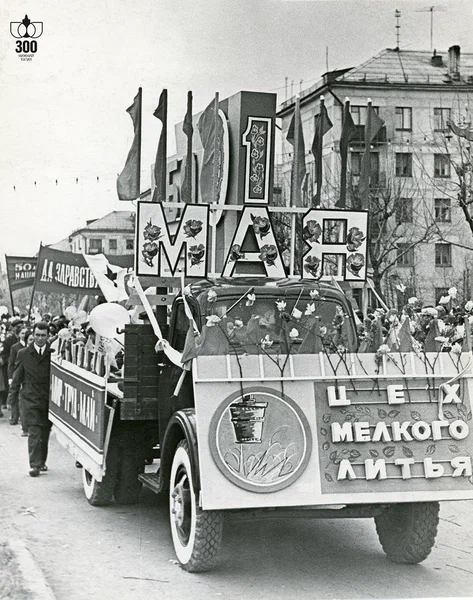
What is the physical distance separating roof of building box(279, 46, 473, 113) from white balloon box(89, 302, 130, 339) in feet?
22.5

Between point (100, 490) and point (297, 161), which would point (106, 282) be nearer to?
point (297, 161)

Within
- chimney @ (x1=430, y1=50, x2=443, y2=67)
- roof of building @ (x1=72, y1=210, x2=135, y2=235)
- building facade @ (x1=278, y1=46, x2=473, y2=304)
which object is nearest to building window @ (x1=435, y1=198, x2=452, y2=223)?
building facade @ (x1=278, y1=46, x2=473, y2=304)

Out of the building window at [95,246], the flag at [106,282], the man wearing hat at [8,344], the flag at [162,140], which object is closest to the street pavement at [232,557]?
the flag at [106,282]

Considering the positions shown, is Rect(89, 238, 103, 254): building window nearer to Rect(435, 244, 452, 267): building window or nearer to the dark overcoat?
the dark overcoat

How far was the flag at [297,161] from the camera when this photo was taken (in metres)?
11.2

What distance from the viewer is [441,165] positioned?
2189cm

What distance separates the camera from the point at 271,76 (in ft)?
35.3

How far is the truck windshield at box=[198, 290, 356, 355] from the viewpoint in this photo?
631 cm

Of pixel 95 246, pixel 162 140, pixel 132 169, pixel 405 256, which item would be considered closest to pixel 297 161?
pixel 162 140

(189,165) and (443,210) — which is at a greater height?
(443,210)

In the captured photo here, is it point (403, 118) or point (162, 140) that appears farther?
point (403, 118)

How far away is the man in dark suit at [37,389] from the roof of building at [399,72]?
230 inches

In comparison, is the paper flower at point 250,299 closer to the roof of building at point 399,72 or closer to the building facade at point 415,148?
the roof of building at point 399,72

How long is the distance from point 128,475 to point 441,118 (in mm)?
13248
